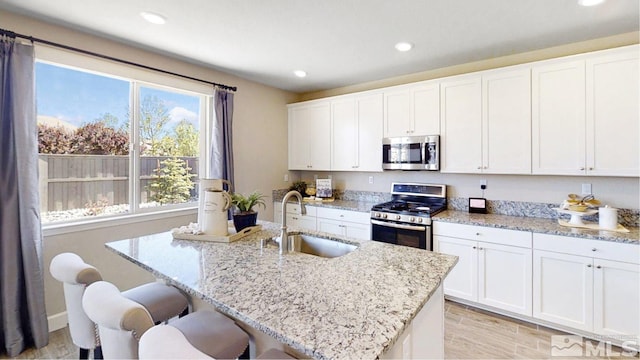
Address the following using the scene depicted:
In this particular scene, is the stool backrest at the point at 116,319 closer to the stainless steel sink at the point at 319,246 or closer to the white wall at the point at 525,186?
the stainless steel sink at the point at 319,246

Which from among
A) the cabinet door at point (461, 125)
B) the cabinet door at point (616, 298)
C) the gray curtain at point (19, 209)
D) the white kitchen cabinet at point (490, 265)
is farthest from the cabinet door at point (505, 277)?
the gray curtain at point (19, 209)

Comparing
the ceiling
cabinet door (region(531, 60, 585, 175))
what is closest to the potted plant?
the ceiling

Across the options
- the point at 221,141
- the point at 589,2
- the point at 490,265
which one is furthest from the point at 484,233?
the point at 221,141

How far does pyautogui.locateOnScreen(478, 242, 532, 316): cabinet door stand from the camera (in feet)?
8.64

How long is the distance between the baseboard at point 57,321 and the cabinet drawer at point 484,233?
3501 mm

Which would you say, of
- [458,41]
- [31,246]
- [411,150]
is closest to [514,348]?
[411,150]

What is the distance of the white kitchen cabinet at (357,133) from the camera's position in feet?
12.5

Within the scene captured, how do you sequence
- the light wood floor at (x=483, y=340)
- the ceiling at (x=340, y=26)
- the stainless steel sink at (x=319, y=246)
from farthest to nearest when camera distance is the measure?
the light wood floor at (x=483, y=340), the ceiling at (x=340, y=26), the stainless steel sink at (x=319, y=246)

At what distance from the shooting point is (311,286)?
1.27m

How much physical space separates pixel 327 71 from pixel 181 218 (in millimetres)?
2458

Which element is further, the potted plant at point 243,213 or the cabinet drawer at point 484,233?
the cabinet drawer at point 484,233

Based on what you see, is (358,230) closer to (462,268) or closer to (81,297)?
(462,268)

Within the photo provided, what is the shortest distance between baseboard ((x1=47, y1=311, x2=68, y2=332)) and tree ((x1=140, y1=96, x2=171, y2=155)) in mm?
1640

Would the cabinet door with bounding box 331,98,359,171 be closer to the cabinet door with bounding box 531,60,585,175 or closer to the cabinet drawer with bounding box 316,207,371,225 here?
the cabinet drawer with bounding box 316,207,371,225
